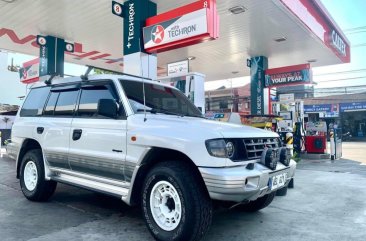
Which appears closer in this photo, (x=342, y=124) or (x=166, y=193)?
(x=166, y=193)

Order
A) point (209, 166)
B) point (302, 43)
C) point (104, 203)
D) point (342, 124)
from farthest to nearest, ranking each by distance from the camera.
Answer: point (342, 124) < point (302, 43) < point (104, 203) < point (209, 166)

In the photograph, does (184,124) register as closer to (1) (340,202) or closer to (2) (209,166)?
(2) (209,166)

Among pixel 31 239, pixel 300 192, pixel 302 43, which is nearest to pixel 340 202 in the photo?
pixel 300 192

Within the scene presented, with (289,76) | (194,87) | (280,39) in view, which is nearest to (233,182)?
(194,87)

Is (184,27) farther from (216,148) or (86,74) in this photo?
(216,148)

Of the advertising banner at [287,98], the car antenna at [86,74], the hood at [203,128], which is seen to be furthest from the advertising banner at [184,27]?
the advertising banner at [287,98]

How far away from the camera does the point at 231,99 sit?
30.3 metres

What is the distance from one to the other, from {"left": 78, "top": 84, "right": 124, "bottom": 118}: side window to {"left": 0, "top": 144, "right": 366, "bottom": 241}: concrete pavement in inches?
55.9

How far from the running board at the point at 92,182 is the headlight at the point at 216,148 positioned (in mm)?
1225

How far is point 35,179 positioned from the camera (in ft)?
16.8

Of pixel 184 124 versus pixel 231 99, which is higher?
pixel 231 99

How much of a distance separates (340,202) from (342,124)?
3327cm

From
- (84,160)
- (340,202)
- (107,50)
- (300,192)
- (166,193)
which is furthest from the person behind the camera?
(107,50)

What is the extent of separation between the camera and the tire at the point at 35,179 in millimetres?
4965
